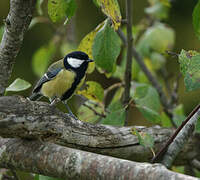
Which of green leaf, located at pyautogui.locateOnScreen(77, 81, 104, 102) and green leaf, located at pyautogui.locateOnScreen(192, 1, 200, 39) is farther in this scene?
green leaf, located at pyautogui.locateOnScreen(77, 81, 104, 102)

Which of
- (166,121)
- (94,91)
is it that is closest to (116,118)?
(94,91)

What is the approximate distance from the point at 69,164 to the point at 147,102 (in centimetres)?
65

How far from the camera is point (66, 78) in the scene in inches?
57.8

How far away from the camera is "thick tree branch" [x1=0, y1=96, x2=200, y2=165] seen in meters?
0.92

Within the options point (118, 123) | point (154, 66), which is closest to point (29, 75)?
point (154, 66)

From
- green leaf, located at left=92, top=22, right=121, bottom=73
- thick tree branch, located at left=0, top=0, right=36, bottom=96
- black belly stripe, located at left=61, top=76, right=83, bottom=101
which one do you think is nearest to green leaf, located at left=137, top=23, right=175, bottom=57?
black belly stripe, located at left=61, top=76, right=83, bottom=101

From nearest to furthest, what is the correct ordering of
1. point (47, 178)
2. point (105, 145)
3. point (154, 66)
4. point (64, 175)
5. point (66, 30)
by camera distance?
point (64, 175) < point (47, 178) < point (105, 145) < point (154, 66) < point (66, 30)

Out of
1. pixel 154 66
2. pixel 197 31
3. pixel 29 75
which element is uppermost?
pixel 197 31

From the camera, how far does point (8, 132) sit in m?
0.93

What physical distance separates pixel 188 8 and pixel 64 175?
2116 millimetres

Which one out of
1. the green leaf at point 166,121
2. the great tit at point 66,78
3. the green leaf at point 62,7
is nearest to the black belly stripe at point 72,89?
the great tit at point 66,78

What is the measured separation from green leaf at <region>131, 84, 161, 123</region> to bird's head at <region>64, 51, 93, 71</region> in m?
0.25

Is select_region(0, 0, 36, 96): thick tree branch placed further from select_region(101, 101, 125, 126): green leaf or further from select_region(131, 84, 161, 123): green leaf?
select_region(131, 84, 161, 123): green leaf

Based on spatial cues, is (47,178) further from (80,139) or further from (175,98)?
(175,98)
